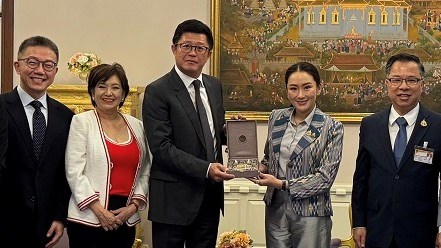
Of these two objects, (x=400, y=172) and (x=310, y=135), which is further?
(x=310, y=135)

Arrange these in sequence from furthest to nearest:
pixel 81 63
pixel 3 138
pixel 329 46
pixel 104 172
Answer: pixel 329 46 < pixel 81 63 < pixel 104 172 < pixel 3 138

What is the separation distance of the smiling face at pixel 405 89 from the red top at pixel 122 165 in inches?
53.2

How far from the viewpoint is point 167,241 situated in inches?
136

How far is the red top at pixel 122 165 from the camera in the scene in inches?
132

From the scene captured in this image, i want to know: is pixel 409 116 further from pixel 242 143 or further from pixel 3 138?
pixel 3 138

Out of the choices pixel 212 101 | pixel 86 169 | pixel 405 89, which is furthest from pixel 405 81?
pixel 86 169

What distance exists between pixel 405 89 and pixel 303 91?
51 cm

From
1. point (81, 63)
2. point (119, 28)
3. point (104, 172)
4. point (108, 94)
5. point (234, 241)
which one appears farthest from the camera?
point (119, 28)

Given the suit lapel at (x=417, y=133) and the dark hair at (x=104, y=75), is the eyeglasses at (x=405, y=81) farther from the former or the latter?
the dark hair at (x=104, y=75)

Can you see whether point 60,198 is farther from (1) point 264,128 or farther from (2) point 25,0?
(2) point 25,0

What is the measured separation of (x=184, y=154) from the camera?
339cm

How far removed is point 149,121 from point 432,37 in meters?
3.36

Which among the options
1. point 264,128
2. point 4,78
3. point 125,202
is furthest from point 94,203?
point 4,78

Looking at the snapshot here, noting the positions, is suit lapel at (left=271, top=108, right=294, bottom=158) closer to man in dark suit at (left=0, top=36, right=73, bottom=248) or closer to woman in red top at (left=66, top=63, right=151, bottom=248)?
woman in red top at (left=66, top=63, right=151, bottom=248)
